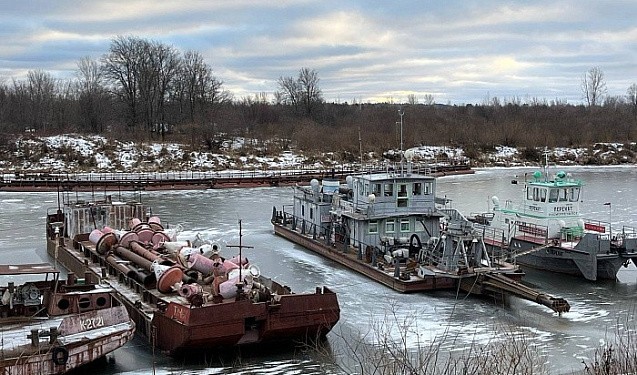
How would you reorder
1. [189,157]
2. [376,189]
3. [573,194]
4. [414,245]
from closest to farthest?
1. [414,245]
2. [376,189]
3. [573,194]
4. [189,157]

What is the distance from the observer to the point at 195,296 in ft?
56.5

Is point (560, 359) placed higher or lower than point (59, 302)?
lower

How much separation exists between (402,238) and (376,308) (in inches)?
235

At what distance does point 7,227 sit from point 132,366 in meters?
24.3

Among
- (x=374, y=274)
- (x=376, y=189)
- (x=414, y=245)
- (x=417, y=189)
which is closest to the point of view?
(x=374, y=274)

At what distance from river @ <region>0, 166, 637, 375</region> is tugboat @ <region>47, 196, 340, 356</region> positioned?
593 mm

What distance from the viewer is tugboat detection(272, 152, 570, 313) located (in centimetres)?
2325

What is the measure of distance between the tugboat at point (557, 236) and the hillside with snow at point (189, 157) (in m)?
39.5

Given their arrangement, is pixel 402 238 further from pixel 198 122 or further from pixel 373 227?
pixel 198 122

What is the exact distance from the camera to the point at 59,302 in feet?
56.6

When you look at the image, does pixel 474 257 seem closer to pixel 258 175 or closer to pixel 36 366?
pixel 36 366

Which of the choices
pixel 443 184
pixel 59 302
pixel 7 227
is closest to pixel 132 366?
pixel 59 302

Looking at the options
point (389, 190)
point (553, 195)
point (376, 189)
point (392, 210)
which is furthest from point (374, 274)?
point (553, 195)

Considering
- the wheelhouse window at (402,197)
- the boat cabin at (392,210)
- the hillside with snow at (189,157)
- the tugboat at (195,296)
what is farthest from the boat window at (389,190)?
the hillside with snow at (189,157)
